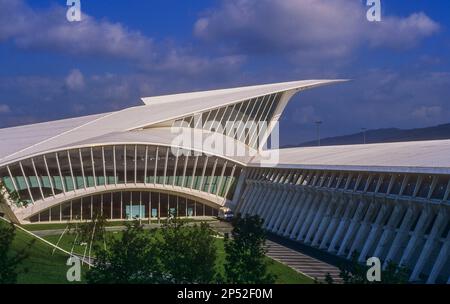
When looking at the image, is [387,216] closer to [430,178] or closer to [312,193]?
[430,178]

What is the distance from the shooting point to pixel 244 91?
61.2m

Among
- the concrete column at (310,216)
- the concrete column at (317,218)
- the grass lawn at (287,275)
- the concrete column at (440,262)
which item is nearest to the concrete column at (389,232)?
the grass lawn at (287,275)

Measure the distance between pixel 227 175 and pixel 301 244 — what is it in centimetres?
1634

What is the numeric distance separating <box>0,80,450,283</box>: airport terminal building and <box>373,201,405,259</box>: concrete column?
52mm

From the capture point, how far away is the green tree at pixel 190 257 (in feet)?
51.2

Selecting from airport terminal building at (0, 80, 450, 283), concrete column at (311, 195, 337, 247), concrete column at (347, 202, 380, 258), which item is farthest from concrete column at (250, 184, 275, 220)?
concrete column at (347, 202, 380, 258)

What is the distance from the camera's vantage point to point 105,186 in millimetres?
47219

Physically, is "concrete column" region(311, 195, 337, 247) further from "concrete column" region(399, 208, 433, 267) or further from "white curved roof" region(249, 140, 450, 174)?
"concrete column" region(399, 208, 433, 267)

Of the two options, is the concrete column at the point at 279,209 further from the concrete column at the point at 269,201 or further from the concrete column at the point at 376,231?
the concrete column at the point at 376,231

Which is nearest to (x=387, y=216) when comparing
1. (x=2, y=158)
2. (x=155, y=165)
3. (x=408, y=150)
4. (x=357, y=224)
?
(x=357, y=224)

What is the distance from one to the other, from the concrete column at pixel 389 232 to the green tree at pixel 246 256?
1340 cm

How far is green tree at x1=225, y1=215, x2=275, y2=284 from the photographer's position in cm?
1486

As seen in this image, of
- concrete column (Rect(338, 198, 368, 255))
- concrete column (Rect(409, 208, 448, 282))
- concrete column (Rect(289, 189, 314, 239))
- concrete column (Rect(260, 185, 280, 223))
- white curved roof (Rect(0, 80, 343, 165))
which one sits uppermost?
white curved roof (Rect(0, 80, 343, 165))

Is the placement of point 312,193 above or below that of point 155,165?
below
